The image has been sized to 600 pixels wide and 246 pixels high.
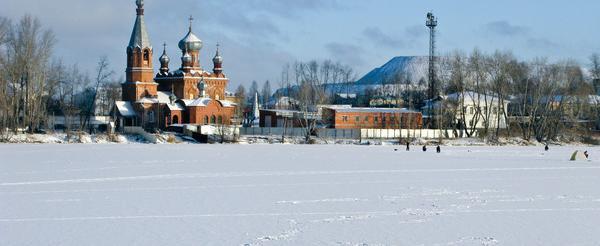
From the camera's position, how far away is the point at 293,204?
16953 mm

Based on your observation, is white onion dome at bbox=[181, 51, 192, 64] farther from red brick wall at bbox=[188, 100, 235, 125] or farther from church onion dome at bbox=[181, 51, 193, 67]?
red brick wall at bbox=[188, 100, 235, 125]

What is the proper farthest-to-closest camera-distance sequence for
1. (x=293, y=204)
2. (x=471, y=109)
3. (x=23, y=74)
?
(x=471, y=109) < (x=23, y=74) < (x=293, y=204)

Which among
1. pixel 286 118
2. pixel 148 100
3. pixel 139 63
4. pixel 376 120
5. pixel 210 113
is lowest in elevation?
pixel 376 120

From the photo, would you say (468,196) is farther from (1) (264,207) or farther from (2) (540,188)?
(1) (264,207)

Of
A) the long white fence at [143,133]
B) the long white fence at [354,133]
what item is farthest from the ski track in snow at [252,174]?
the long white fence at [354,133]

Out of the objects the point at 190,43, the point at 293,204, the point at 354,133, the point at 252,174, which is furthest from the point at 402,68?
the point at 293,204

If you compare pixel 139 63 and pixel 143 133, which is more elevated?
pixel 139 63

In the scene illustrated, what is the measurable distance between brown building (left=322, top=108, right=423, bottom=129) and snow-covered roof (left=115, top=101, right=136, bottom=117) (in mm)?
16339

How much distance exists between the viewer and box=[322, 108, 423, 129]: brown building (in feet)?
213

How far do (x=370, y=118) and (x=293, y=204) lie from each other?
50.0 m

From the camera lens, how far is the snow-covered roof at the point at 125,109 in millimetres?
67000

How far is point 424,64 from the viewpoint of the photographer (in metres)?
184

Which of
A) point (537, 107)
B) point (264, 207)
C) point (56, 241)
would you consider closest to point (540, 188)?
point (264, 207)

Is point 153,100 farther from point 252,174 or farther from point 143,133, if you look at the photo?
point 252,174
